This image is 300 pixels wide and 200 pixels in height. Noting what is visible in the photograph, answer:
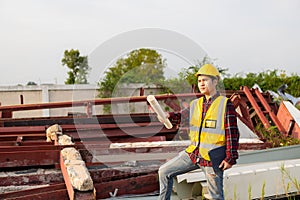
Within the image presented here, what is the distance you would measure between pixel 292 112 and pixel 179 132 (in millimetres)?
2003

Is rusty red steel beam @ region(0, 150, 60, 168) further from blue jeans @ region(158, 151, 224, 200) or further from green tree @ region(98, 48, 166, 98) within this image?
blue jeans @ region(158, 151, 224, 200)

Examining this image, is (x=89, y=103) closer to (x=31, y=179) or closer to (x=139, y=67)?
(x=139, y=67)

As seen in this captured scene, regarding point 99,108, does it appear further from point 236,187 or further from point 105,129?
point 236,187

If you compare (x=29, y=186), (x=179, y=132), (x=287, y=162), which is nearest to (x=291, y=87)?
(x=179, y=132)

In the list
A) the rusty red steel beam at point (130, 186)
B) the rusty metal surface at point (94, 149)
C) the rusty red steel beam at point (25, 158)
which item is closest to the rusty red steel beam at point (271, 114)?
the rusty metal surface at point (94, 149)

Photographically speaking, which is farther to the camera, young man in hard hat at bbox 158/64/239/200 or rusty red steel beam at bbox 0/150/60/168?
rusty red steel beam at bbox 0/150/60/168

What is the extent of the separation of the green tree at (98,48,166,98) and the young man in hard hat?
4.12 feet

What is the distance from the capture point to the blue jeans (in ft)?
10.00

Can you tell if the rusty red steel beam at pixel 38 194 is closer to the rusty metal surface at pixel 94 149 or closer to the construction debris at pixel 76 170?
the rusty metal surface at pixel 94 149

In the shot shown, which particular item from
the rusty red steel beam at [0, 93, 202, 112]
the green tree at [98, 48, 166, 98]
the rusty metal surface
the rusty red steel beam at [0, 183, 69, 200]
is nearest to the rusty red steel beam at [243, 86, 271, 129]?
the rusty metal surface

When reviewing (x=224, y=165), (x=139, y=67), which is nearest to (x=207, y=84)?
(x=224, y=165)

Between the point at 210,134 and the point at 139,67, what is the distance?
170 centimetres

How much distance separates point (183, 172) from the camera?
3184 mm

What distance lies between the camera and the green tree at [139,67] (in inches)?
168
